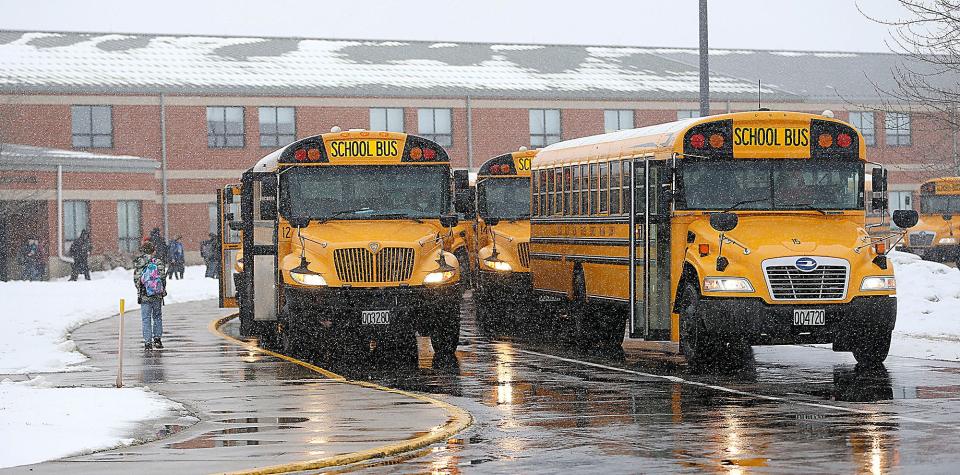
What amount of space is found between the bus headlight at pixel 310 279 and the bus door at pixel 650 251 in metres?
3.88

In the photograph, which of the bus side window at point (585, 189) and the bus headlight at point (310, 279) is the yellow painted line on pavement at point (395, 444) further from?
the bus side window at point (585, 189)

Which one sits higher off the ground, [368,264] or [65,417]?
[368,264]

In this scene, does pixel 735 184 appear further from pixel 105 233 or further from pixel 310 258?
pixel 105 233

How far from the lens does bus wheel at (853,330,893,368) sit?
18.7 metres

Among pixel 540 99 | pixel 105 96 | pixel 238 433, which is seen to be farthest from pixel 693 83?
pixel 238 433

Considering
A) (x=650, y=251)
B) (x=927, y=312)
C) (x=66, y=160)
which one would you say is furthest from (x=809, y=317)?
(x=66, y=160)

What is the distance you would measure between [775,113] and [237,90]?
159ft

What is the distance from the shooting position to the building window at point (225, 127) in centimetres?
6612

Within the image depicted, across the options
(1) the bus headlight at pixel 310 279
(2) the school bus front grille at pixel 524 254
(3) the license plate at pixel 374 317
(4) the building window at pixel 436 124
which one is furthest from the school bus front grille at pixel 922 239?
(1) the bus headlight at pixel 310 279

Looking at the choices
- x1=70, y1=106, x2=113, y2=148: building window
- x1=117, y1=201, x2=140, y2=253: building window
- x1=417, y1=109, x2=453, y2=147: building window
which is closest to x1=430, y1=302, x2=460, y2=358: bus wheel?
x1=117, y1=201, x2=140, y2=253: building window

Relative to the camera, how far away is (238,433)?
43.8 ft

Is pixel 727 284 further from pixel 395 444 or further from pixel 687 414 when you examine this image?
pixel 395 444

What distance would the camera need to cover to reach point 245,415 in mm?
14766

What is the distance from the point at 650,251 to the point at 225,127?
4795 centimetres
